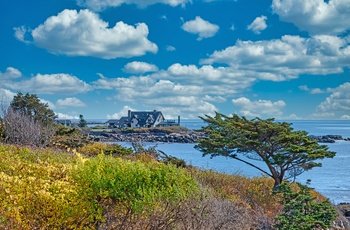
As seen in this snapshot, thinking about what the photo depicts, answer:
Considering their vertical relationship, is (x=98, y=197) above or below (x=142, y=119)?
below

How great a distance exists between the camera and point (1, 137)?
17.2m

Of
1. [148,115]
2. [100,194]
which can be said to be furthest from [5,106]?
[148,115]

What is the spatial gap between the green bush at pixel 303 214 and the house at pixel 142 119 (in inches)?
2416

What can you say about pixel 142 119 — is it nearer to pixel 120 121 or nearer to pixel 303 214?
pixel 120 121

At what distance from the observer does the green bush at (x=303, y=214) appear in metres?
8.96

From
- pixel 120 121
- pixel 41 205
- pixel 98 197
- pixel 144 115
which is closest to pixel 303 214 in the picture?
pixel 98 197

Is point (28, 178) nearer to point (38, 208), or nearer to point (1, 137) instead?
point (38, 208)

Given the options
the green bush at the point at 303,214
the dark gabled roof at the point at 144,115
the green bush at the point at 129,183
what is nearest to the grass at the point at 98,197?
the green bush at the point at 129,183

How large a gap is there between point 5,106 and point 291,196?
14.3 meters

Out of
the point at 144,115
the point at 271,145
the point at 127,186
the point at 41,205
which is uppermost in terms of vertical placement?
the point at 144,115

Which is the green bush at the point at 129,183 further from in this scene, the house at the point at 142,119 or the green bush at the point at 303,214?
the house at the point at 142,119

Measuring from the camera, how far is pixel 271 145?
15008 mm

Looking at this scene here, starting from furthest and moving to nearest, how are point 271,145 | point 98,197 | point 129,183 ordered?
point 271,145
point 98,197
point 129,183

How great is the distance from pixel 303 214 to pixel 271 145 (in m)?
5.66
